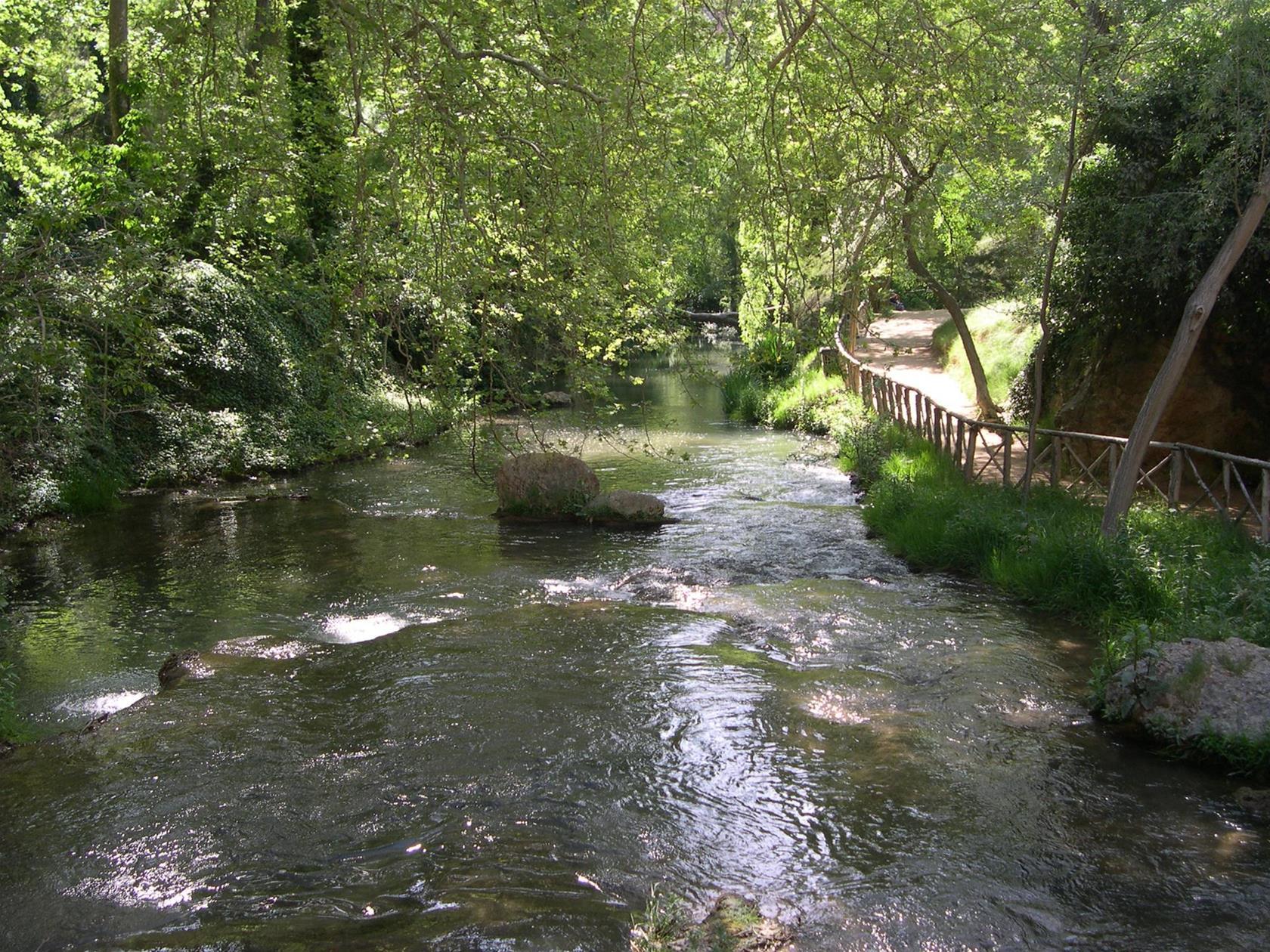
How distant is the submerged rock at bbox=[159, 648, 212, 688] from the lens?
8609mm

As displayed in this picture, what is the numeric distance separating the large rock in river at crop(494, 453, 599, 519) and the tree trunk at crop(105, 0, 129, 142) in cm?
807

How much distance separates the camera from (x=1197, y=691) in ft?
23.2

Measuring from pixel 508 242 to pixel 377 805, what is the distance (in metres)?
3.97

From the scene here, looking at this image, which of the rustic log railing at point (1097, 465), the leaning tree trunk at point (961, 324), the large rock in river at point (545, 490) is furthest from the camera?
the large rock in river at point (545, 490)

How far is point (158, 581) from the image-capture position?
12.2 meters

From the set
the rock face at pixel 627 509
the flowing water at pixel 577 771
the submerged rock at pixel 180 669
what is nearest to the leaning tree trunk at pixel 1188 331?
the flowing water at pixel 577 771

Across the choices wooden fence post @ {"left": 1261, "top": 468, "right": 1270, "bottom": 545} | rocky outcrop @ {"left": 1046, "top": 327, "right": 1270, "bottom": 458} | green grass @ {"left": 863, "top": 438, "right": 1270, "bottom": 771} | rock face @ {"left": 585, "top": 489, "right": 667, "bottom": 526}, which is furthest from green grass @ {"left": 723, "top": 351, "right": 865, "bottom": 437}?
wooden fence post @ {"left": 1261, "top": 468, "right": 1270, "bottom": 545}

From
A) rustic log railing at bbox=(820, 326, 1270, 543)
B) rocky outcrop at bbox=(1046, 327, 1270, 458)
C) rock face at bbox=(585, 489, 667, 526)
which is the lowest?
rock face at bbox=(585, 489, 667, 526)

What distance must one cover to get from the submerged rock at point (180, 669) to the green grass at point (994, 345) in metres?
14.2

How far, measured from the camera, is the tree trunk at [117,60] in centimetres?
1667

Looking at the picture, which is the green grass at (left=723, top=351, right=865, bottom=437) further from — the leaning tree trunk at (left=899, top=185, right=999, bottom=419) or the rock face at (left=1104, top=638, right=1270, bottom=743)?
the rock face at (left=1104, top=638, right=1270, bottom=743)

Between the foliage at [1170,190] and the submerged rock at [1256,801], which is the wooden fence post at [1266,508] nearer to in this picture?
the foliage at [1170,190]

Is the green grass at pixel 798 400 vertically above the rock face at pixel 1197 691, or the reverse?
the green grass at pixel 798 400

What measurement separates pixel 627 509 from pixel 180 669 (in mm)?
7367
